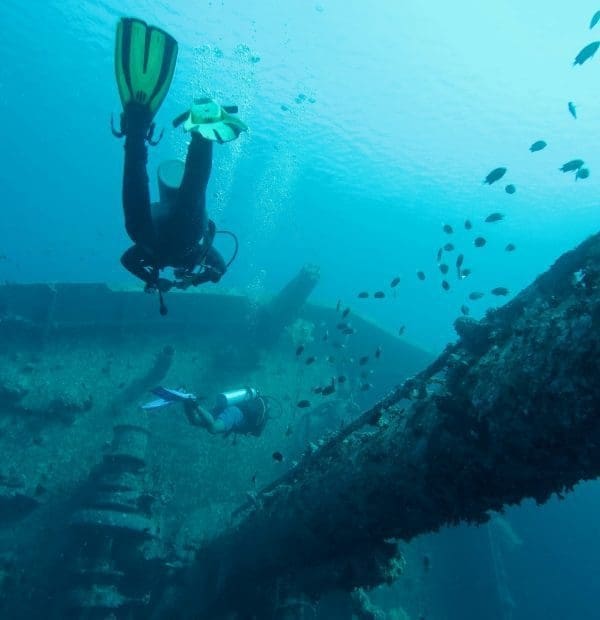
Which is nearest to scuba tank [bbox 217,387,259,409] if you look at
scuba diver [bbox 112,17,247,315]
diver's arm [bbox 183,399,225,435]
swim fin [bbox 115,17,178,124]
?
diver's arm [bbox 183,399,225,435]

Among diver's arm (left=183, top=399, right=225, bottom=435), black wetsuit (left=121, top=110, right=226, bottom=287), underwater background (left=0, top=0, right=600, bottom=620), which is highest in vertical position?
underwater background (left=0, top=0, right=600, bottom=620)

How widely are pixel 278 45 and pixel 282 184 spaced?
47251mm

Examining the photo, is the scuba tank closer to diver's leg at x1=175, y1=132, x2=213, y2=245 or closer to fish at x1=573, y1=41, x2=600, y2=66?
diver's leg at x1=175, y1=132, x2=213, y2=245

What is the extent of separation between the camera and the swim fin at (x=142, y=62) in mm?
3434

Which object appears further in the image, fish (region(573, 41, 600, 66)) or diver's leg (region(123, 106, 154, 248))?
fish (region(573, 41, 600, 66))

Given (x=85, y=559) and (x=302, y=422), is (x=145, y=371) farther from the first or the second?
(x=85, y=559)

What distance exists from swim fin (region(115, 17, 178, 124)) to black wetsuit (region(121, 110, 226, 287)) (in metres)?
0.17

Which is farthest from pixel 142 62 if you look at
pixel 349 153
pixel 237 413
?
pixel 349 153

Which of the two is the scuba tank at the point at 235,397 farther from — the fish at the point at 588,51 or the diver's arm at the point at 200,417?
the fish at the point at 588,51

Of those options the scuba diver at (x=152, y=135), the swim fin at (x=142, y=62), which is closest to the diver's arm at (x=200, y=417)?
the scuba diver at (x=152, y=135)

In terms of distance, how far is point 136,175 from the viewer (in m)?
3.42

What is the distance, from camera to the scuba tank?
8.04 m

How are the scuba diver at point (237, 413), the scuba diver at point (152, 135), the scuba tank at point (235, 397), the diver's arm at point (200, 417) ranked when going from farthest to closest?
the scuba tank at point (235, 397) < the scuba diver at point (237, 413) < the diver's arm at point (200, 417) < the scuba diver at point (152, 135)

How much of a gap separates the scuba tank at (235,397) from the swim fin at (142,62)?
18.1 feet
